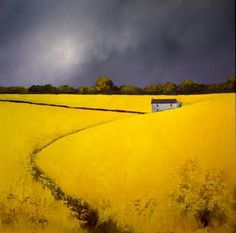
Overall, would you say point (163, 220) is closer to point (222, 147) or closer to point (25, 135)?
point (222, 147)

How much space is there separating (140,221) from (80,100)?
420 cm

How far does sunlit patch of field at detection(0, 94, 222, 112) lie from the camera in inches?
384

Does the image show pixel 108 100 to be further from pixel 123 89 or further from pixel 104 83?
pixel 104 83

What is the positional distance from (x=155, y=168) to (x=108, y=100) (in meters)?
3.92

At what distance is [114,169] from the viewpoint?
754 cm

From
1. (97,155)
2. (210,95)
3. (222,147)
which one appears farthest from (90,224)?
(210,95)

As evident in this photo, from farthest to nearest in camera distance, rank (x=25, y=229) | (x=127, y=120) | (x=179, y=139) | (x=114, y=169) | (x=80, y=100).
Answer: (x=80, y=100), (x=127, y=120), (x=179, y=139), (x=114, y=169), (x=25, y=229)

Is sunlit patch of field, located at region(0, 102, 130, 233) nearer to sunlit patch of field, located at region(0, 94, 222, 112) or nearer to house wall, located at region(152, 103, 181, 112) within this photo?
sunlit patch of field, located at region(0, 94, 222, 112)

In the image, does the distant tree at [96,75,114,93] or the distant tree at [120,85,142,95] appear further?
the distant tree at [120,85,142,95]

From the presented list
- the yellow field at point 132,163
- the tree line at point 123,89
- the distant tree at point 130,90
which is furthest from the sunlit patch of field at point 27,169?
the distant tree at point 130,90

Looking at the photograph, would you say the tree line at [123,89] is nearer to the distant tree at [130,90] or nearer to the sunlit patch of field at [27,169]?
the distant tree at [130,90]

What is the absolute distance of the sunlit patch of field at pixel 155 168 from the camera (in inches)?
273

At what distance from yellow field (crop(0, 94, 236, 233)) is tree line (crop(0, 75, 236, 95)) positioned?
0.36m

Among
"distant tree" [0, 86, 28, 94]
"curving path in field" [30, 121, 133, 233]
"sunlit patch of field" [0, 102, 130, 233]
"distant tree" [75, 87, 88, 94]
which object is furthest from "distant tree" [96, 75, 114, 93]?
"curving path in field" [30, 121, 133, 233]
